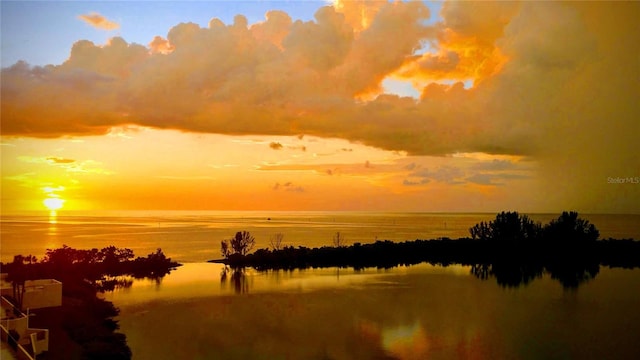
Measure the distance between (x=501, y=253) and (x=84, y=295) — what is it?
29264mm

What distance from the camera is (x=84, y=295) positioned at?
2130 centimetres

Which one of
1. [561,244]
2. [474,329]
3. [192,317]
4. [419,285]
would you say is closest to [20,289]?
[192,317]

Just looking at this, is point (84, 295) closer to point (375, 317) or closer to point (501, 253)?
point (375, 317)

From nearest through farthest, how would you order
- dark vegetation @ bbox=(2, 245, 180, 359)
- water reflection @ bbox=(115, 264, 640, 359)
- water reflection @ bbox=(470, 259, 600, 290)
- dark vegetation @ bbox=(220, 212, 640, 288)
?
dark vegetation @ bbox=(2, 245, 180, 359), water reflection @ bbox=(115, 264, 640, 359), water reflection @ bbox=(470, 259, 600, 290), dark vegetation @ bbox=(220, 212, 640, 288)

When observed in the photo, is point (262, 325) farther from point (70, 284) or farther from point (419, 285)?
point (419, 285)

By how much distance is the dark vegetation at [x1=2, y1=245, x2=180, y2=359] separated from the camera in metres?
13.9

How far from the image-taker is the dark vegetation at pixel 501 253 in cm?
3394

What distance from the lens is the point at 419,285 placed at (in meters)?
27.1

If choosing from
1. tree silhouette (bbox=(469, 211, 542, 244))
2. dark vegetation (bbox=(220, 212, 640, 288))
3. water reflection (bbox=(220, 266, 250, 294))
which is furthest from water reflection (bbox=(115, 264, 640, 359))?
tree silhouette (bbox=(469, 211, 542, 244))

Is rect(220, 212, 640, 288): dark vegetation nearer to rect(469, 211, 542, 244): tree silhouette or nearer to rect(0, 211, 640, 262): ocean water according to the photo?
rect(469, 211, 542, 244): tree silhouette

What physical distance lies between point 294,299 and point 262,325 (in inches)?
186

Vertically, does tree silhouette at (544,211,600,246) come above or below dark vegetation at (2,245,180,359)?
above

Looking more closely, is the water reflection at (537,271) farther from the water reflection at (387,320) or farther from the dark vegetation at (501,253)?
the water reflection at (387,320)

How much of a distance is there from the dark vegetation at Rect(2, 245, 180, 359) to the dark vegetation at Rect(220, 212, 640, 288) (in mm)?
7256
